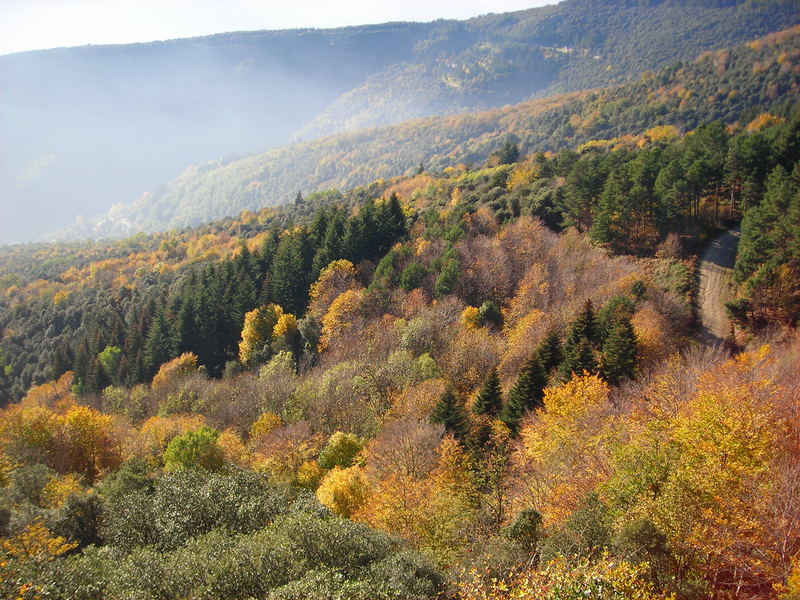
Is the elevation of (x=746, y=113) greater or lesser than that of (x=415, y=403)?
greater

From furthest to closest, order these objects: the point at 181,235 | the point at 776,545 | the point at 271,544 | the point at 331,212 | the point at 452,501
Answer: the point at 181,235 → the point at 331,212 → the point at 452,501 → the point at 271,544 → the point at 776,545

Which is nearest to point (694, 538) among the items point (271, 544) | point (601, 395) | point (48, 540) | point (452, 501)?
point (452, 501)

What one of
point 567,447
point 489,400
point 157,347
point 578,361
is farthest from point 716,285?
point 157,347

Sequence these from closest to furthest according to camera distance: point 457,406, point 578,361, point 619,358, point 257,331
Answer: point 457,406 → point 578,361 → point 619,358 → point 257,331

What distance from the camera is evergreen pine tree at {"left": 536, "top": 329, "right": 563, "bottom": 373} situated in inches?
1702

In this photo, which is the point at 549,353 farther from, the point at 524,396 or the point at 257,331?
the point at 257,331

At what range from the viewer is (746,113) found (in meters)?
108

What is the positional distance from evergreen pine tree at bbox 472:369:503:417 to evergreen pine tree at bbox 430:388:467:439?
2.47 metres

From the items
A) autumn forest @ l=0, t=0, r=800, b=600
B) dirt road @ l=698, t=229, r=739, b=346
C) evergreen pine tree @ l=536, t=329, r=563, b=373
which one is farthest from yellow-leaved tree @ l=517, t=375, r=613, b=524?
dirt road @ l=698, t=229, r=739, b=346

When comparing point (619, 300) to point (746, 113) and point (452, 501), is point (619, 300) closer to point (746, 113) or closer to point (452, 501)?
point (452, 501)

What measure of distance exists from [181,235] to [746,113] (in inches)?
6556

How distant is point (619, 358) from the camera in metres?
40.2

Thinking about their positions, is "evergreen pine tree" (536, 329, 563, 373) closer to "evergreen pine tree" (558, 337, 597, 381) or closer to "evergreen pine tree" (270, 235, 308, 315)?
"evergreen pine tree" (558, 337, 597, 381)

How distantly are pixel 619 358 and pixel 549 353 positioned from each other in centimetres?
585
